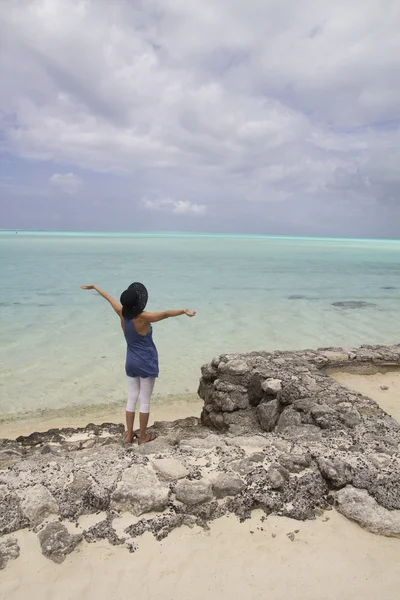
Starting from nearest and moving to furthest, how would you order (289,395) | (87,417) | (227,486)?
(227,486), (289,395), (87,417)

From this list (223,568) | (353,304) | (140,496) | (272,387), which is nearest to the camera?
(223,568)

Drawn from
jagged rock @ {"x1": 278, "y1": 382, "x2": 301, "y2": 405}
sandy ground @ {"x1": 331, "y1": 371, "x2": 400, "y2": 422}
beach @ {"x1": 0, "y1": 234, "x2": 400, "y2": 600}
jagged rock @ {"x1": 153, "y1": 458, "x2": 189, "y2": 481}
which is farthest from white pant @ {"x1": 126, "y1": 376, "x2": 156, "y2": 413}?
sandy ground @ {"x1": 331, "y1": 371, "x2": 400, "y2": 422}

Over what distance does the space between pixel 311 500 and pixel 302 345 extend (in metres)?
7.89

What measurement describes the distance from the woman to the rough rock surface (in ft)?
1.80

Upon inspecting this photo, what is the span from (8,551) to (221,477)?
1668 millimetres

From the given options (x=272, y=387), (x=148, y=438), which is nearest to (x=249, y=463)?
(x=148, y=438)

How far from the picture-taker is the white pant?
473cm

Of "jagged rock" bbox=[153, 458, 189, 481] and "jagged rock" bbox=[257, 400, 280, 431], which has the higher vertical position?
"jagged rock" bbox=[153, 458, 189, 481]

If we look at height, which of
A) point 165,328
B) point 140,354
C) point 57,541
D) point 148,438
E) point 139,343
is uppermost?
point 139,343

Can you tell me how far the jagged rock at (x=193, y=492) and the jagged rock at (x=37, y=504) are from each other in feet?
3.20

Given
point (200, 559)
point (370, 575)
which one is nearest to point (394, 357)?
point (370, 575)

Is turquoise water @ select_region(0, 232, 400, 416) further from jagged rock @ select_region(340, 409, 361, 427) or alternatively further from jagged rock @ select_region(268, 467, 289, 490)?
jagged rock @ select_region(268, 467, 289, 490)

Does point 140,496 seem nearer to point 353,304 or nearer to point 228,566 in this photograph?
point 228,566

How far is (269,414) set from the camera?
5.37 meters
